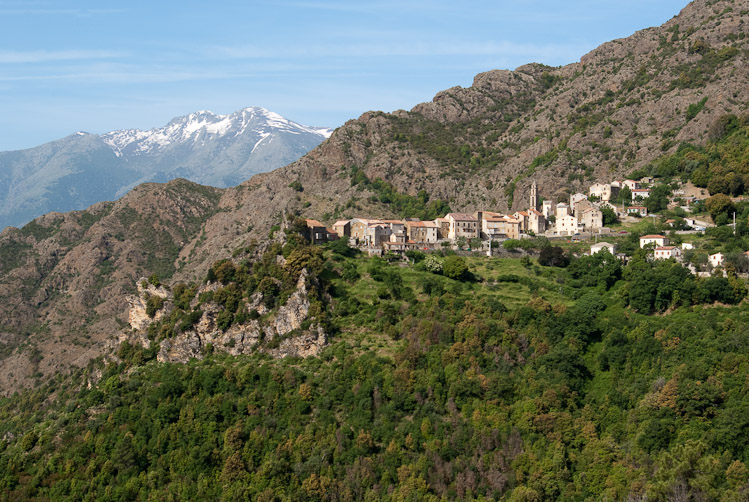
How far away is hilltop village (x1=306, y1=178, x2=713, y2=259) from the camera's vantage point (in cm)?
9400

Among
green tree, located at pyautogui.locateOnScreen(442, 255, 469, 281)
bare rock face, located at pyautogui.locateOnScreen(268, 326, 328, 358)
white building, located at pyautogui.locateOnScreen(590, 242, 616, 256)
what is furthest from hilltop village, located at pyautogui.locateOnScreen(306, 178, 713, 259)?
bare rock face, located at pyautogui.locateOnScreen(268, 326, 328, 358)

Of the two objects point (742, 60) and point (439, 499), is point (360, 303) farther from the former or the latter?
point (742, 60)

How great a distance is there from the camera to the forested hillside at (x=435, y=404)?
57.5 m

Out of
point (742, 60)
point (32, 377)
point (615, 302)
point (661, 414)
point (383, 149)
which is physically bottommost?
point (32, 377)

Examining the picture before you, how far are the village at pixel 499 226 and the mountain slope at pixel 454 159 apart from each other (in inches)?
508

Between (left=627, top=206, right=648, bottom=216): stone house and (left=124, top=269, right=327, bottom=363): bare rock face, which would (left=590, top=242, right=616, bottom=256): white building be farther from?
(left=124, top=269, right=327, bottom=363): bare rock face

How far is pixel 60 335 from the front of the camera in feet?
395

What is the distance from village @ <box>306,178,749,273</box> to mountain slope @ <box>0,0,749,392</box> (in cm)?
1291

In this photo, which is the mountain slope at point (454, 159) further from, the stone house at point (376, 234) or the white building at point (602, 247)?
the white building at point (602, 247)

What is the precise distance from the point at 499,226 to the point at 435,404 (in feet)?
125

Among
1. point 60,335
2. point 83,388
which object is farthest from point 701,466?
point 60,335

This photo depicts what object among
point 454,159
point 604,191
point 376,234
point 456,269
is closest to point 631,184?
point 604,191

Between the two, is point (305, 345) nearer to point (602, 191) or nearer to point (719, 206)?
point (719, 206)

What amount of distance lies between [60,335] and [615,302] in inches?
3203
